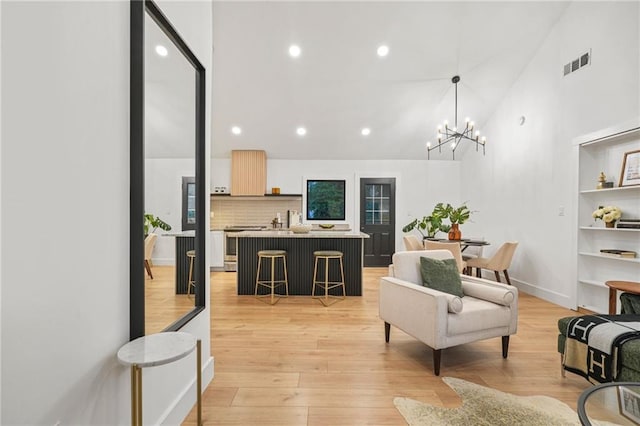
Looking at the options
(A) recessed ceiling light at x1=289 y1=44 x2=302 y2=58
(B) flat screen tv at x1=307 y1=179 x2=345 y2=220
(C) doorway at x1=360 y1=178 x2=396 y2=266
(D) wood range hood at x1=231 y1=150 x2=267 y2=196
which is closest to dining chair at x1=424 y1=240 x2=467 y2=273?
(C) doorway at x1=360 y1=178 x2=396 y2=266

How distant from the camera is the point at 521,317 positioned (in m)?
4.09

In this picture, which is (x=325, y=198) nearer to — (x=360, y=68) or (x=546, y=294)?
(x=360, y=68)

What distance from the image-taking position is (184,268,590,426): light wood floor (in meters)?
2.15

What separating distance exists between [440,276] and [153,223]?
94.1 inches

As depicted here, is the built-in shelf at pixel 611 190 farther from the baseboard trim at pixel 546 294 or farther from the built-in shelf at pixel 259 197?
the built-in shelf at pixel 259 197

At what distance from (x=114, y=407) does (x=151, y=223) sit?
0.81m

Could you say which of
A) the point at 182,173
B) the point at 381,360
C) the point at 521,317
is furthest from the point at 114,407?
the point at 521,317

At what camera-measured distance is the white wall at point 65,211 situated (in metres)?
0.95

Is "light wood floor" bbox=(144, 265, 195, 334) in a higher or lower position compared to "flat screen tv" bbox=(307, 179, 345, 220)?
lower

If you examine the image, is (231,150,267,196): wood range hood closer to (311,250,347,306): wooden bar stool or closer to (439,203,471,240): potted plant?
(311,250,347,306): wooden bar stool

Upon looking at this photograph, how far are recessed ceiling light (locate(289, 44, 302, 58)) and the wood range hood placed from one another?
2597 mm

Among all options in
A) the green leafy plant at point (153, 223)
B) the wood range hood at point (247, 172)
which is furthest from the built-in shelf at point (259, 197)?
the green leafy plant at point (153, 223)

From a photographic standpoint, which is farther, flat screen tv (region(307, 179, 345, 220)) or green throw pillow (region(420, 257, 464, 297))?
flat screen tv (region(307, 179, 345, 220))

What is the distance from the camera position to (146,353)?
53.9 inches
